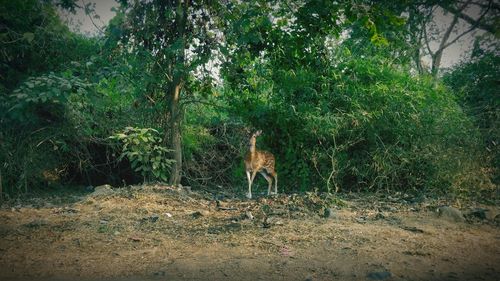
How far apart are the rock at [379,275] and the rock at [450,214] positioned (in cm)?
236

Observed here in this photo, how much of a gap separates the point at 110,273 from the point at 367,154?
21.0ft

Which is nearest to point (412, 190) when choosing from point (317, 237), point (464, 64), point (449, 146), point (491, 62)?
point (449, 146)

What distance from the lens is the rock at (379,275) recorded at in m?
4.21

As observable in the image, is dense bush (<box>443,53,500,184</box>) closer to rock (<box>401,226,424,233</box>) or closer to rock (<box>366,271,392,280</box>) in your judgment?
rock (<box>401,226,424,233</box>)

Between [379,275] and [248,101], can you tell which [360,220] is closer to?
[379,275]

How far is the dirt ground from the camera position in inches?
173

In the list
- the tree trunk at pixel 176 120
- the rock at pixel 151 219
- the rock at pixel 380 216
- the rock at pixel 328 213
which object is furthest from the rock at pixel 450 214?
the tree trunk at pixel 176 120

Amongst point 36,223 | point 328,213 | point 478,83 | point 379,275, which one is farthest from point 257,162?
point 478,83

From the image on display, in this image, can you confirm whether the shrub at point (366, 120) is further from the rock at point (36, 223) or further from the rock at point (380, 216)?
the rock at point (36, 223)

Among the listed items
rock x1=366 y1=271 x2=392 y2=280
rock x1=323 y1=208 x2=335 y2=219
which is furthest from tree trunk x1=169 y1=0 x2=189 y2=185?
rock x1=366 y1=271 x2=392 y2=280

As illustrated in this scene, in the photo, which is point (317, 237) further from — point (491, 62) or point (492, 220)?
point (491, 62)

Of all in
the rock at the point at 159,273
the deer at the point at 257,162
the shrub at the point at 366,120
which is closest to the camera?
the rock at the point at 159,273

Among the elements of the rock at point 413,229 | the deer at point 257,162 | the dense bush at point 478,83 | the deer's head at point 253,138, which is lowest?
the rock at point 413,229

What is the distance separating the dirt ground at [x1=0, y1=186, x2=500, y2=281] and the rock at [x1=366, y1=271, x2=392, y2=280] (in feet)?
0.06
